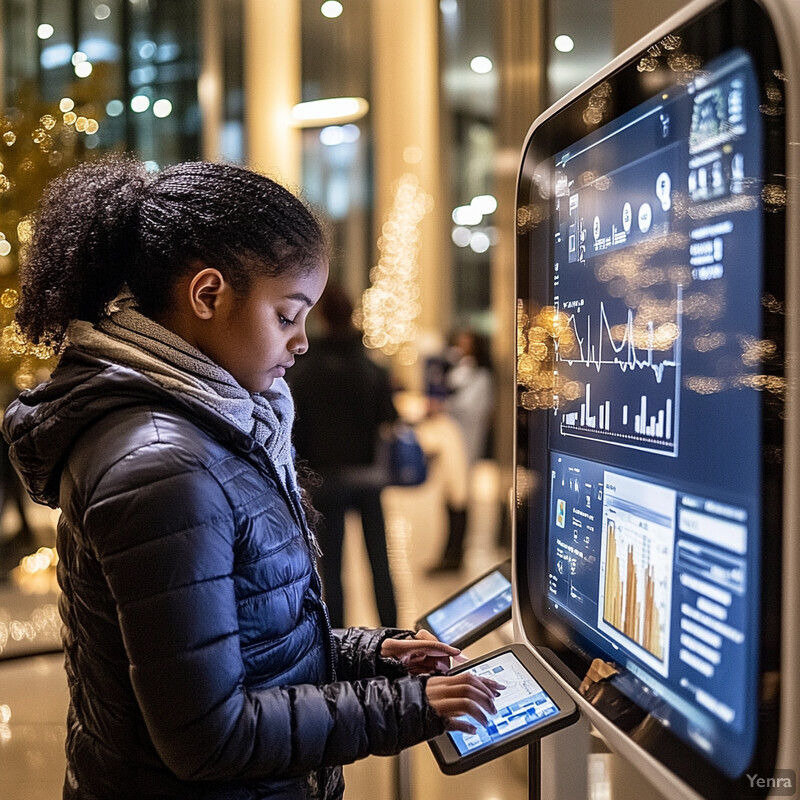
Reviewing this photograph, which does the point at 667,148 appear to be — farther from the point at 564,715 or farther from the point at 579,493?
the point at 564,715

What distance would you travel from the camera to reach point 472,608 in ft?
5.35

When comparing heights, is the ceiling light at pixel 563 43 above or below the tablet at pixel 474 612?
above

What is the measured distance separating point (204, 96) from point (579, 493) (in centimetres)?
653

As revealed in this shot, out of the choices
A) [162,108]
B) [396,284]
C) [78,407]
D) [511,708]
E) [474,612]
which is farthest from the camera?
[396,284]

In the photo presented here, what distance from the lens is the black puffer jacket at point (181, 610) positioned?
3.20 feet

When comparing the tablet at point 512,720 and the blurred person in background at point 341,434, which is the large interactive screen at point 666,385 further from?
the blurred person in background at point 341,434

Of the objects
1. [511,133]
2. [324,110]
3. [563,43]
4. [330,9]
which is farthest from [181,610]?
[324,110]

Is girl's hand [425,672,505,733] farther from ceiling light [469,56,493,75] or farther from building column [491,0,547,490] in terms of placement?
ceiling light [469,56,493,75]

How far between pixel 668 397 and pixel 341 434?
117 inches

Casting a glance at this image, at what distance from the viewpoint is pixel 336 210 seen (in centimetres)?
1043

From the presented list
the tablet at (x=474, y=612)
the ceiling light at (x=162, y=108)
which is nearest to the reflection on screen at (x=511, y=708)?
the tablet at (x=474, y=612)

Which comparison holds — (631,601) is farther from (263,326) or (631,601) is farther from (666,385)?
(263,326)

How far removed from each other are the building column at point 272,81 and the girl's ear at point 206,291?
282 inches

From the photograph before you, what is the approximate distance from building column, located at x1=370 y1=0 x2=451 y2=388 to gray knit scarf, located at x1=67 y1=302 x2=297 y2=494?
845 cm
